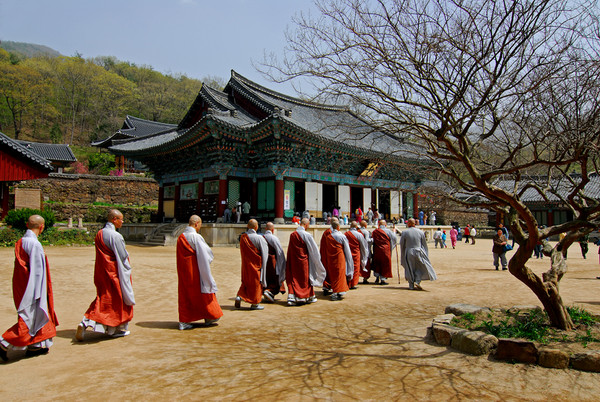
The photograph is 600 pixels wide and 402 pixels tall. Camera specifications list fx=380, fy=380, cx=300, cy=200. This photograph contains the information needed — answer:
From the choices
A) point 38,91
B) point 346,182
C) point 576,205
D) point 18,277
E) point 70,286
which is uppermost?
point 38,91

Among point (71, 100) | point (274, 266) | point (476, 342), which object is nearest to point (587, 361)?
point (476, 342)

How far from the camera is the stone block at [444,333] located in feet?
15.7

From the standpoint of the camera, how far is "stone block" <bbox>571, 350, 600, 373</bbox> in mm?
3863

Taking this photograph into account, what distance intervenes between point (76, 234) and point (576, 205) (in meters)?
21.5

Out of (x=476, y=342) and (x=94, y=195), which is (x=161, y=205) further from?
(x=476, y=342)

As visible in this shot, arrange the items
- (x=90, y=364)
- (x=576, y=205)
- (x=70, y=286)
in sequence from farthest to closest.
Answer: (x=70, y=286) < (x=576, y=205) < (x=90, y=364)

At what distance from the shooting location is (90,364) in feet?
13.6

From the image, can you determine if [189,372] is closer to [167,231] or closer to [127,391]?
[127,391]

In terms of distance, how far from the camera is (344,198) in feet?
78.8

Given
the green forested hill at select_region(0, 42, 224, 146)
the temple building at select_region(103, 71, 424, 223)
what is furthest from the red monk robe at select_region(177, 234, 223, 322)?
the green forested hill at select_region(0, 42, 224, 146)

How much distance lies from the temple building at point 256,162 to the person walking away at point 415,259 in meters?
8.74

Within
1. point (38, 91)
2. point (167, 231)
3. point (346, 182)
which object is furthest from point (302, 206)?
point (38, 91)

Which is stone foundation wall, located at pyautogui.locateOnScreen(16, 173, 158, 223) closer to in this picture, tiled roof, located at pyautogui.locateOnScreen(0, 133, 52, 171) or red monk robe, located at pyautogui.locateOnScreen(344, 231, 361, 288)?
tiled roof, located at pyautogui.locateOnScreen(0, 133, 52, 171)

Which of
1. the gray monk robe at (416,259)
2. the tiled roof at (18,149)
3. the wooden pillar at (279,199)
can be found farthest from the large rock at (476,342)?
the tiled roof at (18,149)
